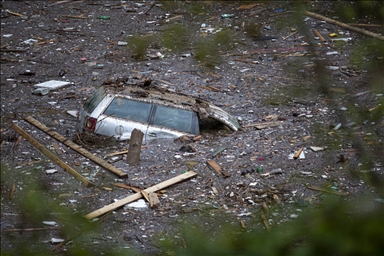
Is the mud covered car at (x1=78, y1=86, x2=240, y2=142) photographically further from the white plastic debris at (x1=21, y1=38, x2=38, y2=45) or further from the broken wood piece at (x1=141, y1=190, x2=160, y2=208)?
the white plastic debris at (x1=21, y1=38, x2=38, y2=45)

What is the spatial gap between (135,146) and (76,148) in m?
1.30

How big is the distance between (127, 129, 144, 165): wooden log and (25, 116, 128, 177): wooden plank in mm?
404

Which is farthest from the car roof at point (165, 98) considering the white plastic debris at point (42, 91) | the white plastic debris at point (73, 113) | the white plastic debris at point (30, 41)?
the white plastic debris at point (30, 41)

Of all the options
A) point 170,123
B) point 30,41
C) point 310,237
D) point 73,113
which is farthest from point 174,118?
point 30,41

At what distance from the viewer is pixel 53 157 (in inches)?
398

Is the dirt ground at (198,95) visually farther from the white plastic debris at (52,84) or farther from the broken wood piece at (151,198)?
the white plastic debris at (52,84)

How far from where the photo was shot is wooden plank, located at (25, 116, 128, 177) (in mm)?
9615

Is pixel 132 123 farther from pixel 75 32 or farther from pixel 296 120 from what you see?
pixel 75 32

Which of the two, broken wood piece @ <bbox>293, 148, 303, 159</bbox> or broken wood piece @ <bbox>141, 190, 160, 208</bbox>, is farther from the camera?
broken wood piece @ <bbox>293, 148, 303, 159</bbox>

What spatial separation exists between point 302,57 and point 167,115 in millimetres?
8155

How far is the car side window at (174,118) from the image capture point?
10109mm

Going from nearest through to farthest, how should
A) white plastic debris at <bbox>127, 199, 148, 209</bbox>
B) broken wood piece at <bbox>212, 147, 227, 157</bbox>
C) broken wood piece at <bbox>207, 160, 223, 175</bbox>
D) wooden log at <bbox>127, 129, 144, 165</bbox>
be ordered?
white plastic debris at <bbox>127, 199, 148, 209</bbox> → broken wood piece at <bbox>207, 160, 223, 175</bbox> → wooden log at <bbox>127, 129, 144, 165</bbox> → broken wood piece at <bbox>212, 147, 227, 157</bbox>

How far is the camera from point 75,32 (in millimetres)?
18453

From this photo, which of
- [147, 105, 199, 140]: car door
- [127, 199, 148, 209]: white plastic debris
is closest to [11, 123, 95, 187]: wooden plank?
[127, 199, 148, 209]: white plastic debris
